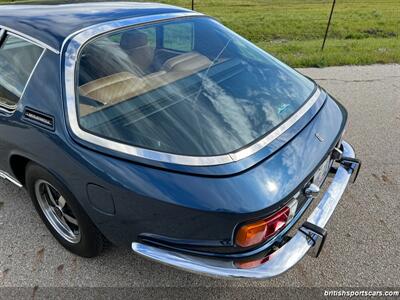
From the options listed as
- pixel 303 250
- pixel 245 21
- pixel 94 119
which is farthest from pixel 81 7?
pixel 245 21

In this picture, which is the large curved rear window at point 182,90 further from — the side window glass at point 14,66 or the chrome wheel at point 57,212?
the chrome wheel at point 57,212

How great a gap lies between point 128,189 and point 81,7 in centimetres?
153

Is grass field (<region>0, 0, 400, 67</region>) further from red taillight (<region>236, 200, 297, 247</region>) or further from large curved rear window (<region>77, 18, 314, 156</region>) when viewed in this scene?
red taillight (<region>236, 200, 297, 247</region>)

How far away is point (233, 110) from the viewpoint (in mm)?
2020

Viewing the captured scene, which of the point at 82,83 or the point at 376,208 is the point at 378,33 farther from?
the point at 82,83

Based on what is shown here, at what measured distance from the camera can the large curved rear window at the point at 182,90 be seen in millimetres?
1796

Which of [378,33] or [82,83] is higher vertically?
[82,83]

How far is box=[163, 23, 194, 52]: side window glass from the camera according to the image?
2.55 metres

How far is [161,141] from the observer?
1751 millimetres

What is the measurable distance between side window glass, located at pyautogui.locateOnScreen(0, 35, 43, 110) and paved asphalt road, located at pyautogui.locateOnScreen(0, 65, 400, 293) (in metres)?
0.96

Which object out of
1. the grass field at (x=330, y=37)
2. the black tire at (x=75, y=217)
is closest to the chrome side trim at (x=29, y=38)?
the black tire at (x=75, y=217)

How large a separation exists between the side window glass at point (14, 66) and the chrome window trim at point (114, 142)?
0.83 feet

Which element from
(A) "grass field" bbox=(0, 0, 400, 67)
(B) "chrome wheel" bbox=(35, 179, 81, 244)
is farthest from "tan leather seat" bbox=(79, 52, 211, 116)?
(A) "grass field" bbox=(0, 0, 400, 67)

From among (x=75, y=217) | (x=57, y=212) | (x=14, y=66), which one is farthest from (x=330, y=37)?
(x=75, y=217)
